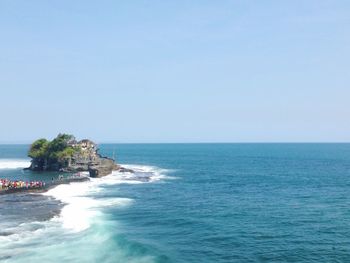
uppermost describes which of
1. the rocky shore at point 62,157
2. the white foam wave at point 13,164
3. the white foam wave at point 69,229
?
the rocky shore at point 62,157

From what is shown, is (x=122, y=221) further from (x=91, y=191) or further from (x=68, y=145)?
(x=68, y=145)

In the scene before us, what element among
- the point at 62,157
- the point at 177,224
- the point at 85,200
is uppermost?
the point at 62,157

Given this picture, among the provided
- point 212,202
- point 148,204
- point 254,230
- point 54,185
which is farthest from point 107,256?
point 54,185

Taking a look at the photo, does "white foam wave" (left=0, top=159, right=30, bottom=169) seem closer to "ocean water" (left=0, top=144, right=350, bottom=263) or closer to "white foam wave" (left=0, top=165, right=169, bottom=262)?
"ocean water" (left=0, top=144, right=350, bottom=263)

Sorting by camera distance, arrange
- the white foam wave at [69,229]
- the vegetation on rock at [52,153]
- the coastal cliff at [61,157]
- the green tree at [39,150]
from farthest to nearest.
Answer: the green tree at [39,150], the vegetation on rock at [52,153], the coastal cliff at [61,157], the white foam wave at [69,229]

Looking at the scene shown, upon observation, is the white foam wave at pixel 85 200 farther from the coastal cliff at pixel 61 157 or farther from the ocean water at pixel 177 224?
the coastal cliff at pixel 61 157

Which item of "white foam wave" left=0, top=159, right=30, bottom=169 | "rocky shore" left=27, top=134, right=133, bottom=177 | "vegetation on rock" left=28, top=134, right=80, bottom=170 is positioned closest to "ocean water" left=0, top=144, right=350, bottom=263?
"rocky shore" left=27, top=134, right=133, bottom=177

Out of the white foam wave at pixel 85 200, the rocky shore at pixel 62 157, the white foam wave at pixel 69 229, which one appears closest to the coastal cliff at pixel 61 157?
the rocky shore at pixel 62 157

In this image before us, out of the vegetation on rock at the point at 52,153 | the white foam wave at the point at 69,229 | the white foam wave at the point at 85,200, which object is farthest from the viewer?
the vegetation on rock at the point at 52,153

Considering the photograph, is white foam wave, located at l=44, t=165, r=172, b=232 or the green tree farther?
the green tree

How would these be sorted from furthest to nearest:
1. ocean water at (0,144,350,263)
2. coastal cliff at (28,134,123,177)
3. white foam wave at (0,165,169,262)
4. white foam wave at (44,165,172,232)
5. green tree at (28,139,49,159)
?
green tree at (28,139,49,159) → coastal cliff at (28,134,123,177) → white foam wave at (44,165,172,232) → white foam wave at (0,165,169,262) → ocean water at (0,144,350,263)

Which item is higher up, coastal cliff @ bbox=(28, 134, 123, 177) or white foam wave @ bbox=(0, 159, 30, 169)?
coastal cliff @ bbox=(28, 134, 123, 177)

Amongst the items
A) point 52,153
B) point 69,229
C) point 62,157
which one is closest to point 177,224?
point 69,229

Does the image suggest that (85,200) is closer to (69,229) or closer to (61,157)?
(69,229)
